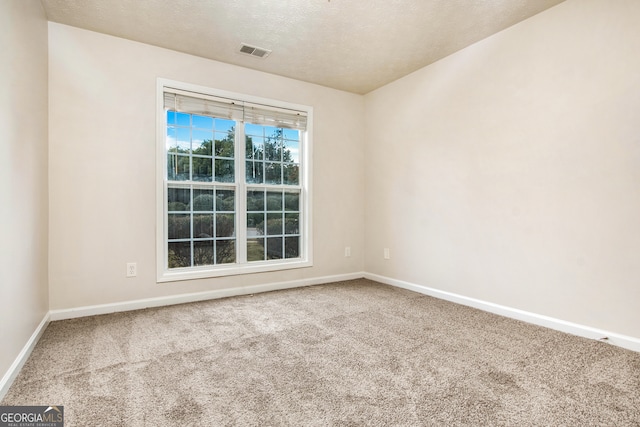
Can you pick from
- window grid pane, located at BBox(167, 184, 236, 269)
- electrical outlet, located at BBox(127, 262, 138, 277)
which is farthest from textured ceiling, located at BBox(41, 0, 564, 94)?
electrical outlet, located at BBox(127, 262, 138, 277)

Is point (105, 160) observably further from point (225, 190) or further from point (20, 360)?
point (20, 360)

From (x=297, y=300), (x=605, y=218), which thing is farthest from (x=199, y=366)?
(x=605, y=218)

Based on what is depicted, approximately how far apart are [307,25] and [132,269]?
8.73 ft

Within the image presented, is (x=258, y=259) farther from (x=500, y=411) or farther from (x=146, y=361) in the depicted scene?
(x=500, y=411)

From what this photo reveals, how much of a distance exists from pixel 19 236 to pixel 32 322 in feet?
2.15

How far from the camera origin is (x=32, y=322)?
86.2 inches

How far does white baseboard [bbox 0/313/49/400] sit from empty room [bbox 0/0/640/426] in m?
0.02

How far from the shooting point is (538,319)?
103 inches

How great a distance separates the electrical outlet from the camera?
3.01m

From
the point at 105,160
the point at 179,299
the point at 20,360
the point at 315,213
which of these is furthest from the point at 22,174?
the point at 315,213

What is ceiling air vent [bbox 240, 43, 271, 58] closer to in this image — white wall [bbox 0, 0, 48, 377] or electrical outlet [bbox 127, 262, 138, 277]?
white wall [bbox 0, 0, 48, 377]

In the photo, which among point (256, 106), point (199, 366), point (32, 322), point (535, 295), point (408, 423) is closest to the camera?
point (408, 423)

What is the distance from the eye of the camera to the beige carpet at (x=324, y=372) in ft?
4.85

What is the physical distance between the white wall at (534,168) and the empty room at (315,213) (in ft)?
0.05
